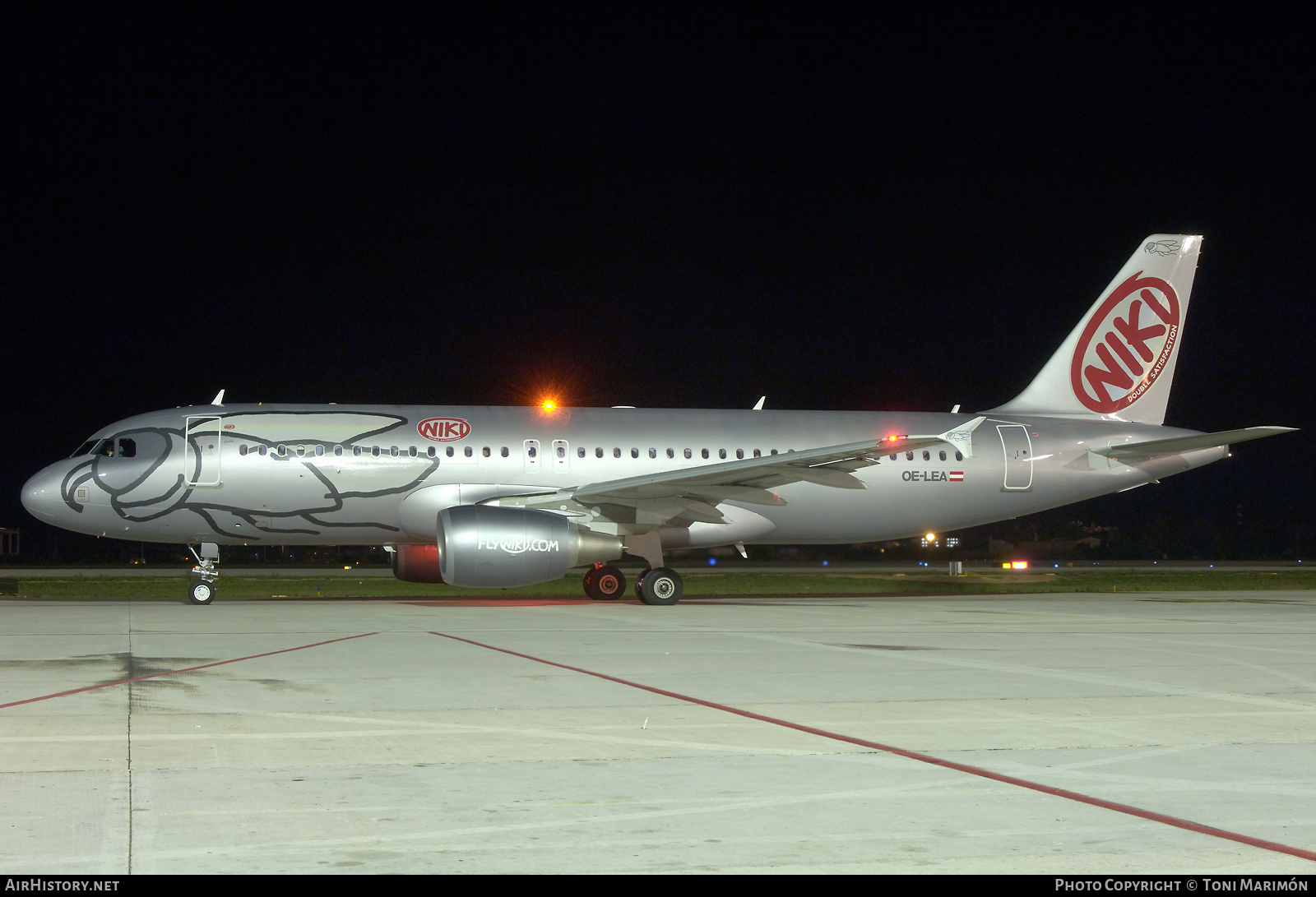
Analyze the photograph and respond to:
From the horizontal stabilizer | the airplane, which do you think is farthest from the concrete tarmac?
the horizontal stabilizer

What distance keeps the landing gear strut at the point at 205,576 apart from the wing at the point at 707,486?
491 centimetres

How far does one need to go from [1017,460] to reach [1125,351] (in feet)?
12.3

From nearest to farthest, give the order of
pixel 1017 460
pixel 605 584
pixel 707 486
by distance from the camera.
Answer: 1. pixel 707 486
2. pixel 605 584
3. pixel 1017 460

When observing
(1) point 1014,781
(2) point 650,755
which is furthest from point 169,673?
(1) point 1014,781

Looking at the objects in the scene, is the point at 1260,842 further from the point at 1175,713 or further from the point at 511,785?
the point at 1175,713

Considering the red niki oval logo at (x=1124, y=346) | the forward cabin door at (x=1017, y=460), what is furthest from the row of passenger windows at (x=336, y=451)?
the red niki oval logo at (x=1124, y=346)

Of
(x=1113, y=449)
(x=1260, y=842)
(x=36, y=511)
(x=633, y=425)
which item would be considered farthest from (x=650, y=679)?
(x=1113, y=449)

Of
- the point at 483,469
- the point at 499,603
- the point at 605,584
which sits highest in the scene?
the point at 483,469

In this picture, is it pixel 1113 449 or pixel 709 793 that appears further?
pixel 1113 449

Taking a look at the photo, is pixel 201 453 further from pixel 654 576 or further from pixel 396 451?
pixel 654 576

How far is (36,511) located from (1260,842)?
20.0 metres

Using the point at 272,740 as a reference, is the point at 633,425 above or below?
above

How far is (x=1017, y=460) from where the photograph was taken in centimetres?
2433
